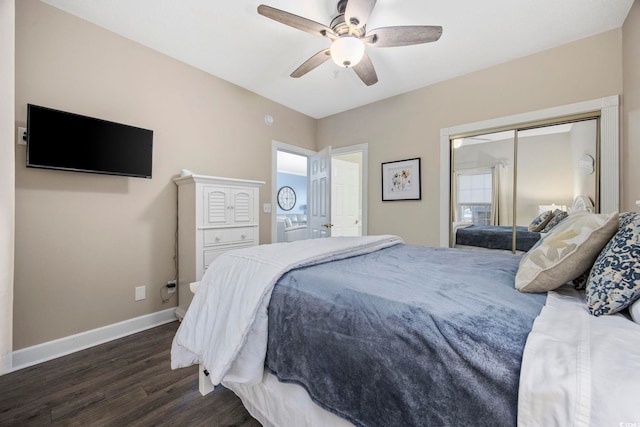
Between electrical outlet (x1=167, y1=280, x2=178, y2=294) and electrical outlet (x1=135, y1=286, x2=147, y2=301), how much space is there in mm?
206

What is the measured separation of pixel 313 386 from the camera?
100 cm

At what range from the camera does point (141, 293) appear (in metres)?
2.50

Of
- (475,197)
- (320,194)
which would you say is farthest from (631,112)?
(320,194)

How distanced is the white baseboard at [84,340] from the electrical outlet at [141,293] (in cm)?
18

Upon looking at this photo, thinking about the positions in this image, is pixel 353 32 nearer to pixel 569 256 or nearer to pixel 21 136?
pixel 569 256

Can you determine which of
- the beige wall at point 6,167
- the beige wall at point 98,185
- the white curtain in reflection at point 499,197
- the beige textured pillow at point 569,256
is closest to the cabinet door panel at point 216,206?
the beige wall at point 98,185

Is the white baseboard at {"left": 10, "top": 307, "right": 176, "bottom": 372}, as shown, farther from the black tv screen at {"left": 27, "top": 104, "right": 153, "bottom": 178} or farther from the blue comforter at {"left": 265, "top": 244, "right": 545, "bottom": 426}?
the blue comforter at {"left": 265, "top": 244, "right": 545, "bottom": 426}

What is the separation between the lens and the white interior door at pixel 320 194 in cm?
377

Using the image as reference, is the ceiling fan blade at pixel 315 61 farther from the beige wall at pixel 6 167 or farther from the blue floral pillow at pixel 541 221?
the blue floral pillow at pixel 541 221

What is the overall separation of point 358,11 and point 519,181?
227 centimetres

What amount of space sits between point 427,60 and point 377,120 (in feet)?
3.51

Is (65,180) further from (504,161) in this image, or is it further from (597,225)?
(504,161)

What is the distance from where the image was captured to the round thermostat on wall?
852cm

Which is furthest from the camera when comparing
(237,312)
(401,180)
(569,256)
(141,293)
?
(401,180)
